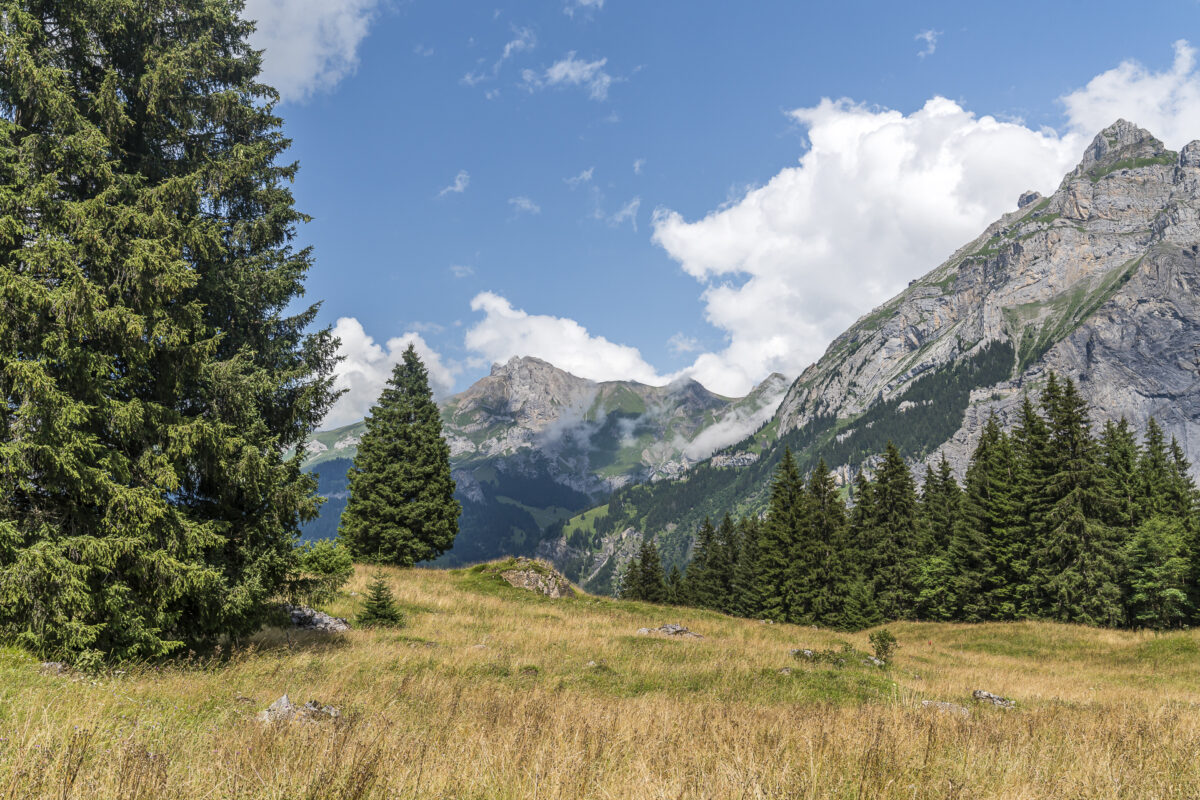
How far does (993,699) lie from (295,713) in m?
14.0

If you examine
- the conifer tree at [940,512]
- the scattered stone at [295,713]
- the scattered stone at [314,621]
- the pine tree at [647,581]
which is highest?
the conifer tree at [940,512]

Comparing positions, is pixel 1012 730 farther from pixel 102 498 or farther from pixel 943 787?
pixel 102 498

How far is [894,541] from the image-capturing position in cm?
4903

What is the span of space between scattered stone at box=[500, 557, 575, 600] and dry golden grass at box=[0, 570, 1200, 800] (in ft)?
49.7

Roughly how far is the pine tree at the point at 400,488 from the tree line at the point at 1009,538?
1001 inches

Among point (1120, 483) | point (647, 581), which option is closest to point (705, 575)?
point (647, 581)

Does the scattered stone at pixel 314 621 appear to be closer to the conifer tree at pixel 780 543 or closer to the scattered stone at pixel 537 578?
the scattered stone at pixel 537 578

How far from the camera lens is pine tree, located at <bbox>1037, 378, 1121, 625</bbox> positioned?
3497 cm

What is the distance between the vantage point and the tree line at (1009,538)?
35.3 metres

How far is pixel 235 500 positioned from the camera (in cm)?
1137

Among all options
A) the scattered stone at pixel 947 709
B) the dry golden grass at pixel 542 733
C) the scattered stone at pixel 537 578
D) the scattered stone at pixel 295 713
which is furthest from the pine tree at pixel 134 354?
the scattered stone at pixel 537 578

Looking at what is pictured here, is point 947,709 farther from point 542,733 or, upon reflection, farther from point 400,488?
point 400,488

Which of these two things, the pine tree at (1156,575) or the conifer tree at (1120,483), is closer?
the pine tree at (1156,575)

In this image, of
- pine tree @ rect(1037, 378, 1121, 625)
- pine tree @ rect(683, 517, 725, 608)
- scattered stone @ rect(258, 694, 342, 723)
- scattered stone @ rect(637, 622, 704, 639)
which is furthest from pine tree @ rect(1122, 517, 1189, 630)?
scattered stone @ rect(258, 694, 342, 723)
